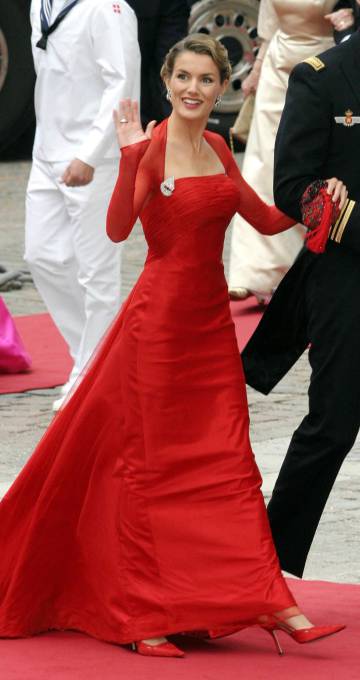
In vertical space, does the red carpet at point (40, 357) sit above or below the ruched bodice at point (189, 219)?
below

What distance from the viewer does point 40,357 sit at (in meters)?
8.77

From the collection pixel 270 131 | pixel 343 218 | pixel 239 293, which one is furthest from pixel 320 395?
pixel 270 131

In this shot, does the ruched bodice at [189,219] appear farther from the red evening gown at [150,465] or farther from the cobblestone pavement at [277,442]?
the cobblestone pavement at [277,442]

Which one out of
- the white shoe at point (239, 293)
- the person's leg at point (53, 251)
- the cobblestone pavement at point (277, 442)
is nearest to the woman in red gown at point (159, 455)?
the cobblestone pavement at point (277, 442)

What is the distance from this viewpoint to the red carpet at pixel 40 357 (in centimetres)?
822

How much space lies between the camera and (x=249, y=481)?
483 cm

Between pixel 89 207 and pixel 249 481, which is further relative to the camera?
pixel 89 207

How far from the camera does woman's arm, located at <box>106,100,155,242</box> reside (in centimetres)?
477

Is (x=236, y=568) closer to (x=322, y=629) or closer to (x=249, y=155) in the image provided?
(x=322, y=629)

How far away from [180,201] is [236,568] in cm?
92

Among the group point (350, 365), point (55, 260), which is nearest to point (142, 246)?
point (55, 260)

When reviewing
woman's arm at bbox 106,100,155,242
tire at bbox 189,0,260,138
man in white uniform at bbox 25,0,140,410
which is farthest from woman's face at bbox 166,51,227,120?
tire at bbox 189,0,260,138

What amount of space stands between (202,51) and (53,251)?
2870 millimetres

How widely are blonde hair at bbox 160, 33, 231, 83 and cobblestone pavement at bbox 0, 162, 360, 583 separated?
1.48 metres
